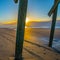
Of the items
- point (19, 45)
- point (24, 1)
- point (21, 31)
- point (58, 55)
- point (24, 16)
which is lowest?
point (58, 55)

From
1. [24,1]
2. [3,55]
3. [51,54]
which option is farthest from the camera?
[51,54]

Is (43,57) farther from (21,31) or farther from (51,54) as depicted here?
(21,31)

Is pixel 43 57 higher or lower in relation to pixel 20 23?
lower

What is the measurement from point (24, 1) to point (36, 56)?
6.18ft

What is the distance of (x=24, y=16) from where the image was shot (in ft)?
18.2

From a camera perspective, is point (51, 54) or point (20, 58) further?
point (51, 54)

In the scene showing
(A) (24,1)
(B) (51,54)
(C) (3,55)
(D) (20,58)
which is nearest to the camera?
(A) (24,1)

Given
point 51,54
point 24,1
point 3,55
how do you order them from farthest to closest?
point 51,54 → point 3,55 → point 24,1

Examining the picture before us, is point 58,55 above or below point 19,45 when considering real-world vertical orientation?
below

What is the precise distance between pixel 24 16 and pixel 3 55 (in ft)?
5.09

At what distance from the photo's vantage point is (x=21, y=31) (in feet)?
18.4

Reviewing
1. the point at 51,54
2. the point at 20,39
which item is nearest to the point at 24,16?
the point at 20,39

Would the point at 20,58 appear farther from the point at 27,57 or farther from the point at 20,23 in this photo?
the point at 20,23

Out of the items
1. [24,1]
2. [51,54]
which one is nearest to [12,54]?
[51,54]
